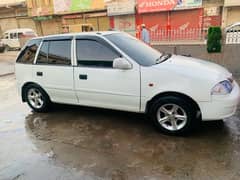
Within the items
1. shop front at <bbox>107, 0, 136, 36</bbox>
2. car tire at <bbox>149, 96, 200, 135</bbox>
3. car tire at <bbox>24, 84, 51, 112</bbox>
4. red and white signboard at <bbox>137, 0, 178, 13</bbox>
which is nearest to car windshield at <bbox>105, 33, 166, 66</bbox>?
car tire at <bbox>149, 96, 200, 135</bbox>

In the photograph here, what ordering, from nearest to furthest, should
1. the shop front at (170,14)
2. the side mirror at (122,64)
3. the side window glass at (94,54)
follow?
the side mirror at (122,64)
the side window glass at (94,54)
the shop front at (170,14)

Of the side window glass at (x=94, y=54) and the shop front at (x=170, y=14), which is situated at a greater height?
the shop front at (x=170, y=14)

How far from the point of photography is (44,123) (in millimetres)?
4594

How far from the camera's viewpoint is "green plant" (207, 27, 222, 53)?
7742 mm

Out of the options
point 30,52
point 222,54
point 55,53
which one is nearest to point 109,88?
point 55,53

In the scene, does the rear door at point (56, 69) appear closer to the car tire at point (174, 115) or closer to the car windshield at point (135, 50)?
the car windshield at point (135, 50)

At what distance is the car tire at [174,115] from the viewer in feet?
11.8

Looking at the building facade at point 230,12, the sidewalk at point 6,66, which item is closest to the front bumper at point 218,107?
the sidewalk at point 6,66

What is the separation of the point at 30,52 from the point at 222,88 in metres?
3.85

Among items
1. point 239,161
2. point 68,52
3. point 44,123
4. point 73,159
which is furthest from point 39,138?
point 239,161

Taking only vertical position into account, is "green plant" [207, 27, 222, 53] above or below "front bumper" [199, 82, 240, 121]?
above

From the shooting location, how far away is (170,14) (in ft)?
67.2

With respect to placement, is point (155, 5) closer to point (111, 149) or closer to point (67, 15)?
point (67, 15)

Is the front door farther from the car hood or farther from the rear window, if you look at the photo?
the rear window
